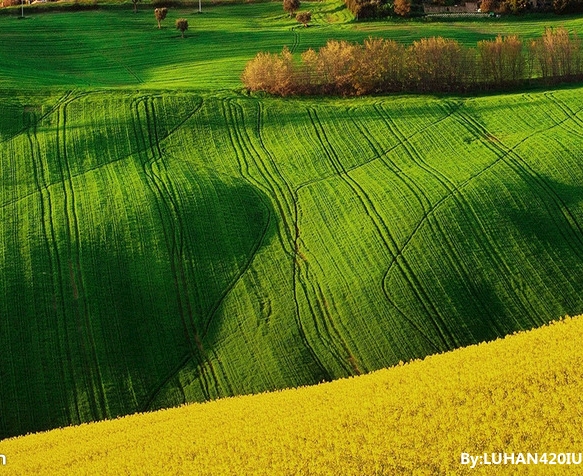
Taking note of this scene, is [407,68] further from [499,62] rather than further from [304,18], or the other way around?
[304,18]

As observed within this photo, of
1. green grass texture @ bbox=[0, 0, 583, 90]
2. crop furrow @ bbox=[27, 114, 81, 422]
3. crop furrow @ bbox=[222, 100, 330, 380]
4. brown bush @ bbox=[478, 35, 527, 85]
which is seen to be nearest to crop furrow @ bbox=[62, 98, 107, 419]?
crop furrow @ bbox=[27, 114, 81, 422]

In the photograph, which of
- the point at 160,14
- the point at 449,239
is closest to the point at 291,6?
the point at 160,14

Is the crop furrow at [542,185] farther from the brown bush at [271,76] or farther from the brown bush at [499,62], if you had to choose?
the brown bush at [271,76]

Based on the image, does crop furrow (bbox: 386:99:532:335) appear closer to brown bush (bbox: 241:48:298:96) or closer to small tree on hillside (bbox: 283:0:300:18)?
brown bush (bbox: 241:48:298:96)

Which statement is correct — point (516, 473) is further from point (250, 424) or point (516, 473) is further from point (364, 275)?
point (364, 275)

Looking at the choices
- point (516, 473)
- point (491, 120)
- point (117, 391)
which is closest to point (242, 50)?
point (491, 120)

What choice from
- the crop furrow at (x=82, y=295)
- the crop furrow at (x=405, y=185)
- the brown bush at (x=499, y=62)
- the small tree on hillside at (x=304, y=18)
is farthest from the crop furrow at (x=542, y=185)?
the small tree on hillside at (x=304, y=18)
